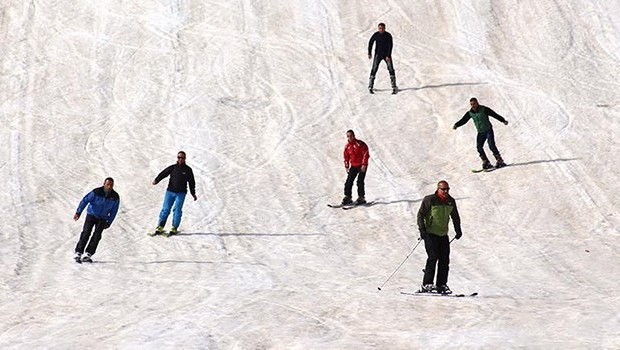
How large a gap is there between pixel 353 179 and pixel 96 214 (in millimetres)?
5507

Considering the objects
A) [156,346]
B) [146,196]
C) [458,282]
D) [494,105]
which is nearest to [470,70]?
[494,105]

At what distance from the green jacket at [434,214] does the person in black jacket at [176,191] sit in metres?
5.37

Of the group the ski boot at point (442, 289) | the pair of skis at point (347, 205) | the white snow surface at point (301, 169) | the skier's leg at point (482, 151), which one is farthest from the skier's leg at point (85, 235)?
the skier's leg at point (482, 151)

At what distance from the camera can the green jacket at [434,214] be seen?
13422 millimetres

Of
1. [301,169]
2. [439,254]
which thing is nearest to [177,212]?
[301,169]

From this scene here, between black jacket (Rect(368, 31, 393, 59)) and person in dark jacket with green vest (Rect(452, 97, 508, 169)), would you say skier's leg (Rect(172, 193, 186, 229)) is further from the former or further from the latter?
black jacket (Rect(368, 31, 393, 59))

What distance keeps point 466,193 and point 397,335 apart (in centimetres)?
862

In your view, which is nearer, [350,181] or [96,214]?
[96,214]

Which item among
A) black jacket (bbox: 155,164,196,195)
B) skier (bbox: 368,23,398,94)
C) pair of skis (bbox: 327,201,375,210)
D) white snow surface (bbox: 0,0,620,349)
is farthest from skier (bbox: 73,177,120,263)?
skier (bbox: 368,23,398,94)

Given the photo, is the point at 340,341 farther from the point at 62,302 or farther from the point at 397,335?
the point at 62,302

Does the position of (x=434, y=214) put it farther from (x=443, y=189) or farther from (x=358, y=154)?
(x=358, y=154)

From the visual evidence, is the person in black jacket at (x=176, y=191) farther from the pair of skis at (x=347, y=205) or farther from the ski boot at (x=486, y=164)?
the ski boot at (x=486, y=164)

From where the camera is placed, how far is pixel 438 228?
13508 millimetres

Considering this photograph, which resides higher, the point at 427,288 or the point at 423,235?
the point at 423,235
